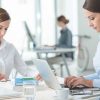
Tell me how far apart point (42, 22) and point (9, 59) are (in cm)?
645

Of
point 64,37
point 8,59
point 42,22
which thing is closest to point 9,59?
point 8,59

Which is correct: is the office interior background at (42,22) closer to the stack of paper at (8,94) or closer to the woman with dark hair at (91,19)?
the woman with dark hair at (91,19)

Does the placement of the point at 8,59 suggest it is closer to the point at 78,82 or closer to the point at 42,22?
the point at 78,82

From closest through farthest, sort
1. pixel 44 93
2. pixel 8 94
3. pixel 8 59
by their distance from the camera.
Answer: pixel 8 94 < pixel 44 93 < pixel 8 59

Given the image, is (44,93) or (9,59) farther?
(9,59)

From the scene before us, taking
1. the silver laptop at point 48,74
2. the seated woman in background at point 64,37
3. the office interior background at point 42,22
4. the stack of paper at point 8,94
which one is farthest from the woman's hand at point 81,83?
the office interior background at point 42,22

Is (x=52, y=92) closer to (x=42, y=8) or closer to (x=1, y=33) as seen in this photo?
(x=1, y=33)

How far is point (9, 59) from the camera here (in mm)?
3053

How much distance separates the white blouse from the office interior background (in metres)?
4.54

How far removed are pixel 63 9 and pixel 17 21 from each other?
1.79 metres

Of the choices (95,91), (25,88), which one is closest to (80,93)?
(95,91)

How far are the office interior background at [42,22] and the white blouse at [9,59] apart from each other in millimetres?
4542

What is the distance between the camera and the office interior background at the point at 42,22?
8398 mm

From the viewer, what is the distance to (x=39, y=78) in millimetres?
2631
